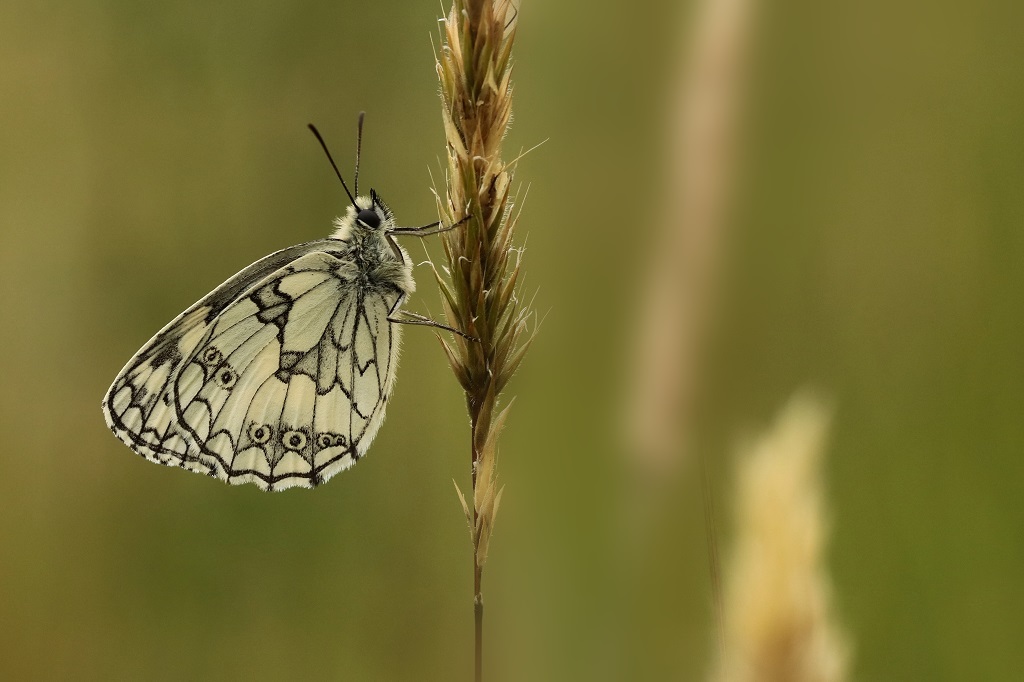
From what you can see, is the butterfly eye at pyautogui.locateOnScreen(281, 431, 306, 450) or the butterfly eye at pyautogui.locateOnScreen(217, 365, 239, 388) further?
the butterfly eye at pyautogui.locateOnScreen(217, 365, 239, 388)

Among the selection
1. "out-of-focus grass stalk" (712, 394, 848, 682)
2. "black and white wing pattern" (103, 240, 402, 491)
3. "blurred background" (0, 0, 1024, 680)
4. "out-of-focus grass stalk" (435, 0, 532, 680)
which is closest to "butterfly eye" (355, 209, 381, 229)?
"black and white wing pattern" (103, 240, 402, 491)

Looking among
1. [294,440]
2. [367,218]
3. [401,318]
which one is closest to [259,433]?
[294,440]

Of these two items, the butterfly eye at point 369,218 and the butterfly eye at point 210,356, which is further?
the butterfly eye at point 210,356

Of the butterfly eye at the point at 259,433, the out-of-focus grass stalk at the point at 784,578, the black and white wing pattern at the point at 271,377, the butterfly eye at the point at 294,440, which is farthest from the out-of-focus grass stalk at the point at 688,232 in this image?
the butterfly eye at the point at 259,433

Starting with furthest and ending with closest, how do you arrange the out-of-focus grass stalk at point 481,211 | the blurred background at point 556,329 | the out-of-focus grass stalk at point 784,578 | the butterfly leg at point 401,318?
the butterfly leg at point 401,318 → the blurred background at point 556,329 → the out-of-focus grass stalk at point 481,211 → the out-of-focus grass stalk at point 784,578

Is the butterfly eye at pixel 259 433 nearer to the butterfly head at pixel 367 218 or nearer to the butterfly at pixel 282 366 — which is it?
the butterfly at pixel 282 366

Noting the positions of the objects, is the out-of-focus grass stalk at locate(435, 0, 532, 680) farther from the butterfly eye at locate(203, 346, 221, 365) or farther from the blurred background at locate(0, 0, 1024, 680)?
the butterfly eye at locate(203, 346, 221, 365)
